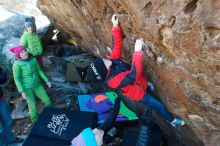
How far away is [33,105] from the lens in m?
6.71

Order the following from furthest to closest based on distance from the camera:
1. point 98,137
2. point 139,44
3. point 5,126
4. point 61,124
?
point 5,126, point 61,124, point 139,44, point 98,137

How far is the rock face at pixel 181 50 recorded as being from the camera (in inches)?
141

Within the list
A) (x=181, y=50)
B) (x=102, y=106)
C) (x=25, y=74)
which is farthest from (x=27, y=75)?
(x=181, y=50)

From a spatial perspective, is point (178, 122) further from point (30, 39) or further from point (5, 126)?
point (30, 39)

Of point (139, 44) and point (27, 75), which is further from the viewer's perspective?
point (27, 75)

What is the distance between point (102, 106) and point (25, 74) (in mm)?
1609

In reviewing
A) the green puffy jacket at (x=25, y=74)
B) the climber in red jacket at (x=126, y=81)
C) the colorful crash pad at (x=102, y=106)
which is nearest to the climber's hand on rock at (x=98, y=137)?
the climber in red jacket at (x=126, y=81)

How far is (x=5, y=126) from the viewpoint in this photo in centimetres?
616

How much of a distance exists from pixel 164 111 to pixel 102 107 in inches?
61.1

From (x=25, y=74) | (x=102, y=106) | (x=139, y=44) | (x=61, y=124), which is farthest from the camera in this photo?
(x=102, y=106)

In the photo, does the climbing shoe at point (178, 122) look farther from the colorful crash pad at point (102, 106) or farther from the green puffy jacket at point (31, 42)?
the green puffy jacket at point (31, 42)

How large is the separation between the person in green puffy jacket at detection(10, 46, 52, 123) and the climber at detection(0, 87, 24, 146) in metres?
0.46

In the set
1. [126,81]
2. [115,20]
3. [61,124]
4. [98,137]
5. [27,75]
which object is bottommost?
[61,124]

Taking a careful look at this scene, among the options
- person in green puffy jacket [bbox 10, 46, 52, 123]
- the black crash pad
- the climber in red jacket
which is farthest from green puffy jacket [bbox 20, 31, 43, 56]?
the climber in red jacket
